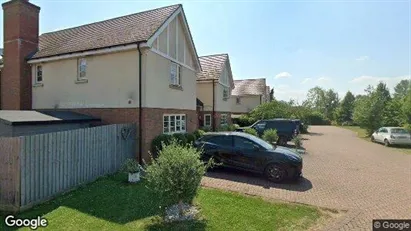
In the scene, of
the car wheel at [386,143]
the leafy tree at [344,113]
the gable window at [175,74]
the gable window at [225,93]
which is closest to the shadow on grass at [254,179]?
the gable window at [175,74]

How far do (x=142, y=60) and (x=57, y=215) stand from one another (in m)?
7.03

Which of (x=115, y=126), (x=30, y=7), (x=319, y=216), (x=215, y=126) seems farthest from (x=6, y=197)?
(x=215, y=126)

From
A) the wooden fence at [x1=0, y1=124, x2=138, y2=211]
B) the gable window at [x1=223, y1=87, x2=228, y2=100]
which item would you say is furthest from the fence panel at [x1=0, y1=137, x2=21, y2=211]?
the gable window at [x1=223, y1=87, x2=228, y2=100]

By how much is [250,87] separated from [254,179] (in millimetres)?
33163

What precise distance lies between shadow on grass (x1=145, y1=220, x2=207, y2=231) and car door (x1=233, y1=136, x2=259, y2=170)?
15.2 feet

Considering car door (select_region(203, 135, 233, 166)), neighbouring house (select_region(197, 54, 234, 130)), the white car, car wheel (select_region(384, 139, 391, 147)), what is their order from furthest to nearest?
1. neighbouring house (select_region(197, 54, 234, 130))
2. car wheel (select_region(384, 139, 391, 147))
3. the white car
4. car door (select_region(203, 135, 233, 166))

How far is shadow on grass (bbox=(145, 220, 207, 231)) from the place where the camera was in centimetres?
560

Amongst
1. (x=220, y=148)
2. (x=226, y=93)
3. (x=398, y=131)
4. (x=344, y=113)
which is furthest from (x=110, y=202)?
(x=344, y=113)

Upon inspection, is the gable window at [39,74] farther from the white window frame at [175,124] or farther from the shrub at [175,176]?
the shrub at [175,176]

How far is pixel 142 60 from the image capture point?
11414 millimetres

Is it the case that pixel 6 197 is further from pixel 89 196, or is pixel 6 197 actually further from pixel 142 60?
pixel 142 60

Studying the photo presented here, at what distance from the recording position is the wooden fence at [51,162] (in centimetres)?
677

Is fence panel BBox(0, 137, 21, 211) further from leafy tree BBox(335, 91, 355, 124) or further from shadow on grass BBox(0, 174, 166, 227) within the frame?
leafy tree BBox(335, 91, 355, 124)

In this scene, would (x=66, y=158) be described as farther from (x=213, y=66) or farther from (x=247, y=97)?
(x=247, y=97)
